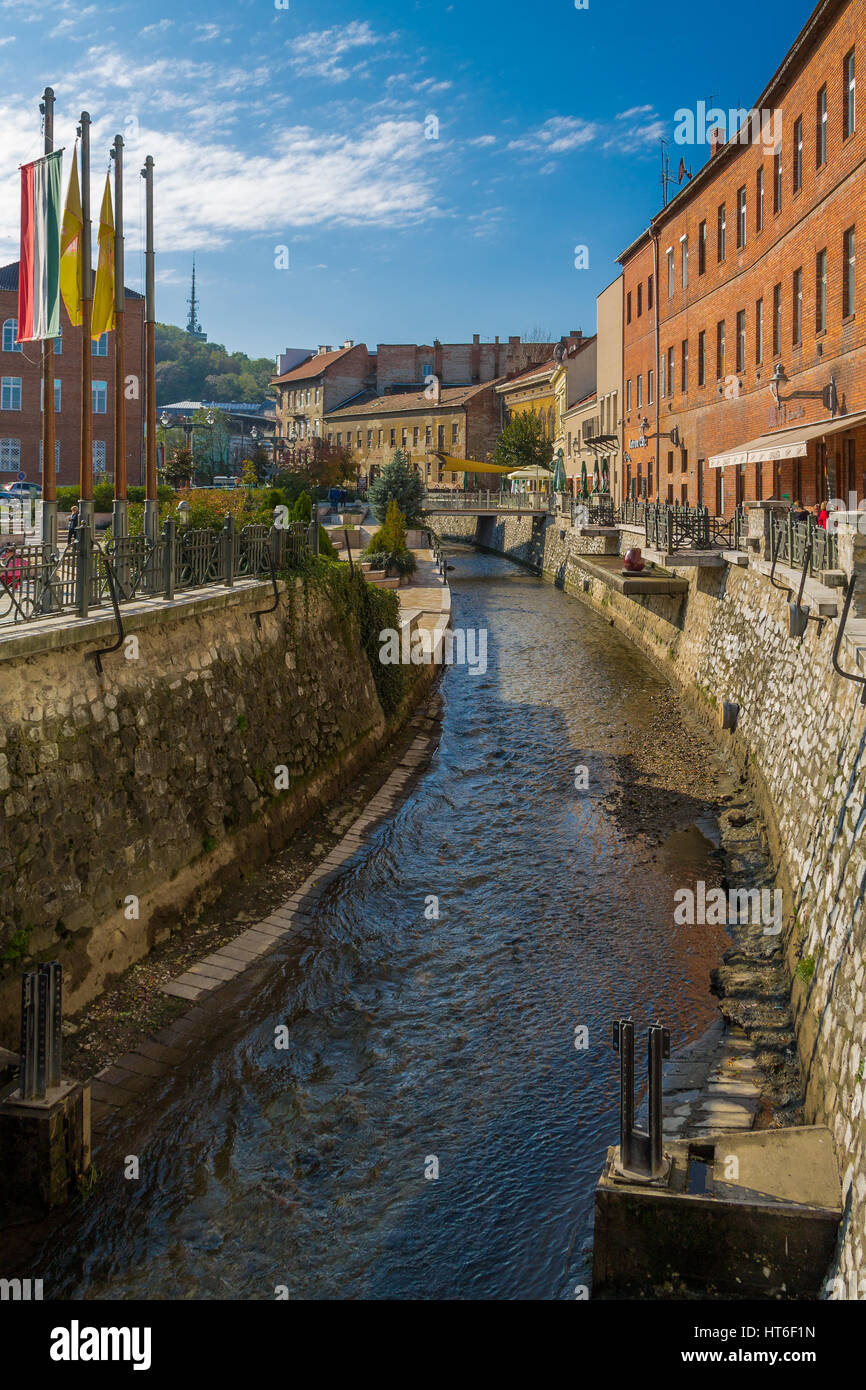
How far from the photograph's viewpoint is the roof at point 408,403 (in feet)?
288

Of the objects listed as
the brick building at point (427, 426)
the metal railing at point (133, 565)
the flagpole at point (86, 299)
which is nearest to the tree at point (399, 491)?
the brick building at point (427, 426)

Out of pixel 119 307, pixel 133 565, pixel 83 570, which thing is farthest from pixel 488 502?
pixel 83 570

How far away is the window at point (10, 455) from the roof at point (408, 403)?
1551 inches

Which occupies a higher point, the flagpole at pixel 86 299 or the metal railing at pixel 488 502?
the metal railing at pixel 488 502

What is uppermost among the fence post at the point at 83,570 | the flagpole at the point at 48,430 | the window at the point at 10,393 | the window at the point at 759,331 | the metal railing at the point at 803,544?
the window at the point at 10,393

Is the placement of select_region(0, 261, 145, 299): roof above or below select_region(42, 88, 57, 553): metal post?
above

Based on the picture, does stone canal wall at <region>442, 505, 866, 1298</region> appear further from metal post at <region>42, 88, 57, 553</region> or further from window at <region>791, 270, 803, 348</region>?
metal post at <region>42, 88, 57, 553</region>

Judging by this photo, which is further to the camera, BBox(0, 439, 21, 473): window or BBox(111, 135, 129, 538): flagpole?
BBox(0, 439, 21, 473): window

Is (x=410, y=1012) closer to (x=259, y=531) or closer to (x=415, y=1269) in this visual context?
(x=415, y=1269)

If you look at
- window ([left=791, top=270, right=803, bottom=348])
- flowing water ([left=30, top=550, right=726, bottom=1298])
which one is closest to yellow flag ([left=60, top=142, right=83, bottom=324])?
flowing water ([left=30, top=550, right=726, bottom=1298])

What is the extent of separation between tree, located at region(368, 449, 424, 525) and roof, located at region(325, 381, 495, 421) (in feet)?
111

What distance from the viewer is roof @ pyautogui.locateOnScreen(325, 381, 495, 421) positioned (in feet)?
288

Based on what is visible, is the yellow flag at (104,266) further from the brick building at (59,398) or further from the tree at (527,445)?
the tree at (527,445)

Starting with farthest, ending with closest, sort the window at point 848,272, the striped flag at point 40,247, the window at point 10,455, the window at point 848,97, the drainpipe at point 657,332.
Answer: the window at point 10,455, the drainpipe at point 657,332, the window at point 848,272, the window at point 848,97, the striped flag at point 40,247
